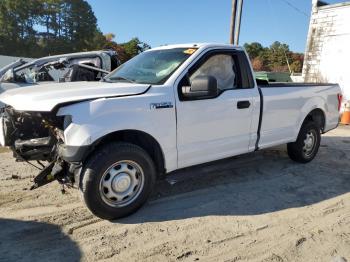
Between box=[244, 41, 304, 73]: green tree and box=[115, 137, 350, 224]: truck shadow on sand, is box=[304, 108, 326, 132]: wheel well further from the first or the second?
box=[244, 41, 304, 73]: green tree

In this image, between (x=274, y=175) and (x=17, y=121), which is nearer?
(x=17, y=121)

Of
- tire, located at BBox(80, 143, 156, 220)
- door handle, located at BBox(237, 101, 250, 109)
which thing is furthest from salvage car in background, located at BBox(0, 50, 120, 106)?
tire, located at BBox(80, 143, 156, 220)

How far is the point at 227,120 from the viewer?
478 cm

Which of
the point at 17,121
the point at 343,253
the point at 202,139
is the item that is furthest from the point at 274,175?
the point at 17,121

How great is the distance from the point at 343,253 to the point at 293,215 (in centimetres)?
87

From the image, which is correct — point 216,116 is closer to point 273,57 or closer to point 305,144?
point 305,144

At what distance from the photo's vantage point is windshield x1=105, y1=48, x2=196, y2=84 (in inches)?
174

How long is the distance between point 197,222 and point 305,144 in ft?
11.0

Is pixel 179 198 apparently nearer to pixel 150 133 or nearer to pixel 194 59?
pixel 150 133

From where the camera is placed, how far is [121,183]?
156 inches

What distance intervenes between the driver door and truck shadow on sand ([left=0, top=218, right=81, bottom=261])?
1644 mm

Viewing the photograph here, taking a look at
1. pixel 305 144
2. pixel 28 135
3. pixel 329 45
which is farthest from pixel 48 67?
pixel 329 45

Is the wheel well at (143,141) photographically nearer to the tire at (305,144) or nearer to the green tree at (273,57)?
the tire at (305,144)

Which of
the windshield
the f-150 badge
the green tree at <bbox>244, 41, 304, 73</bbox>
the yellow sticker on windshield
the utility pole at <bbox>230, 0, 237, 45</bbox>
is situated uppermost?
the utility pole at <bbox>230, 0, 237, 45</bbox>
